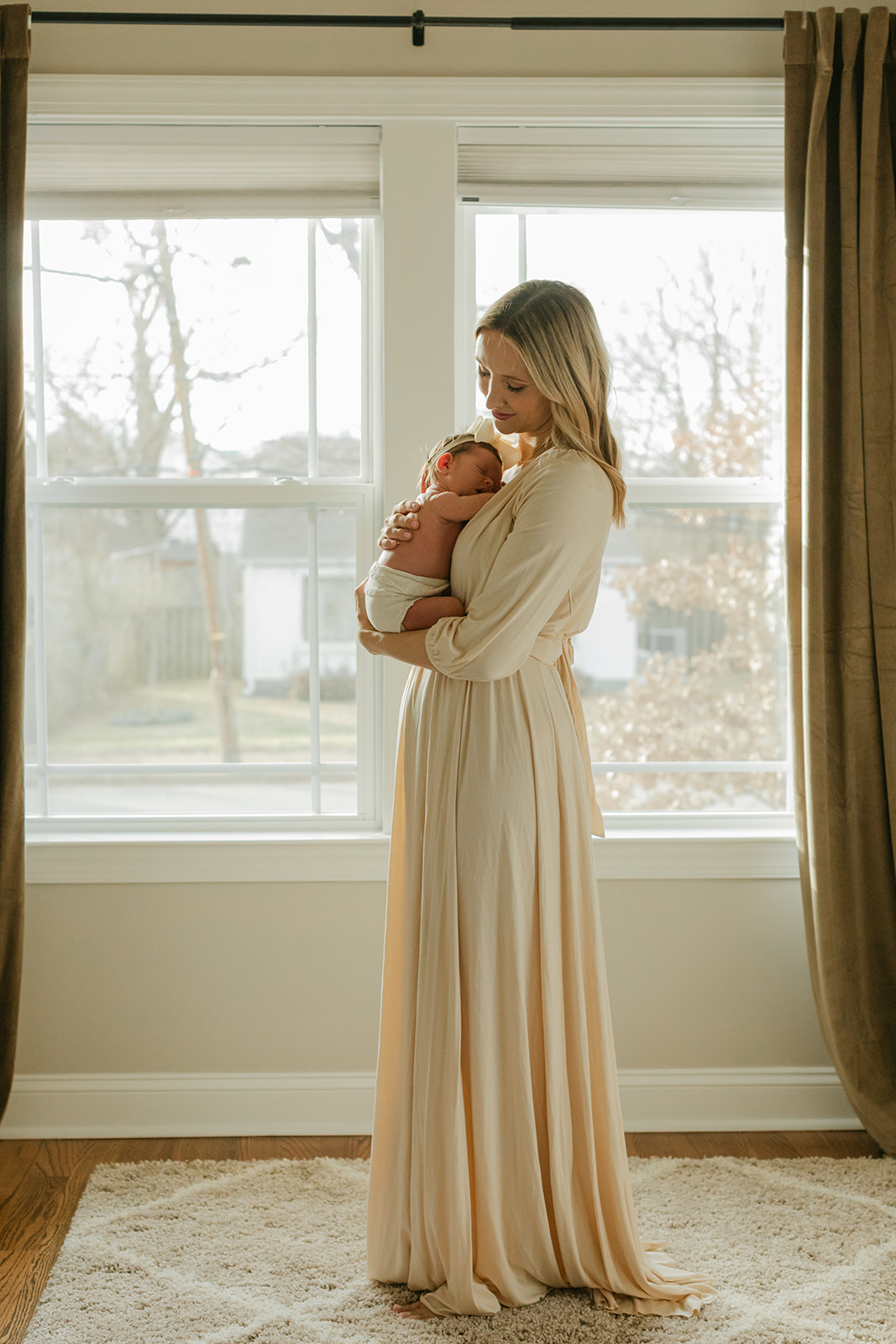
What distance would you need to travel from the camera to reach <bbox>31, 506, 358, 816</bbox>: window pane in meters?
2.76

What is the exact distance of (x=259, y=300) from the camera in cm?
274

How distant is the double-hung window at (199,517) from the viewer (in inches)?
107

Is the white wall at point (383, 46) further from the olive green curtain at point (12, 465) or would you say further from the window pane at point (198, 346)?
the window pane at point (198, 346)

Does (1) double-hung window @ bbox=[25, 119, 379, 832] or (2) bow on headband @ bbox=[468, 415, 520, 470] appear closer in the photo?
(2) bow on headband @ bbox=[468, 415, 520, 470]

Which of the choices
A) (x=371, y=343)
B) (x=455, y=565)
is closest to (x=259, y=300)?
(x=371, y=343)

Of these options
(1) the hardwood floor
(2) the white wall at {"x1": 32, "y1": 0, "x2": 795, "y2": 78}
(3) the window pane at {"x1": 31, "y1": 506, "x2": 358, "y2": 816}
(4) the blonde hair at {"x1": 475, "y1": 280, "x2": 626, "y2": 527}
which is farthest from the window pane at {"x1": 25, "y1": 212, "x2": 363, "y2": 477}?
(1) the hardwood floor

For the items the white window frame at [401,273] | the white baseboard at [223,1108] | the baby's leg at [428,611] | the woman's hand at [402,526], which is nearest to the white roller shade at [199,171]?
the white window frame at [401,273]

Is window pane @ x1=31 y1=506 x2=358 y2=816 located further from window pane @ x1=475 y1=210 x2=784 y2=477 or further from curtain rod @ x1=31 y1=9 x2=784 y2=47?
curtain rod @ x1=31 y1=9 x2=784 y2=47

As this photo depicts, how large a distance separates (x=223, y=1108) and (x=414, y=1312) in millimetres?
910

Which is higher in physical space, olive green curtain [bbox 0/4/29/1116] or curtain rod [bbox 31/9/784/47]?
curtain rod [bbox 31/9/784/47]

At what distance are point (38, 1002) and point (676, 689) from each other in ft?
5.84

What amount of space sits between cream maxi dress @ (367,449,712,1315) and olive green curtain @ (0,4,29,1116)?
1057 mm

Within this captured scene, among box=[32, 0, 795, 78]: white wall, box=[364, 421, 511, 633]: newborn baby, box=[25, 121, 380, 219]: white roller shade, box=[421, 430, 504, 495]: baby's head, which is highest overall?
box=[32, 0, 795, 78]: white wall

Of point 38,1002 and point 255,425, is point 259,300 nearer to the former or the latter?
point 255,425
